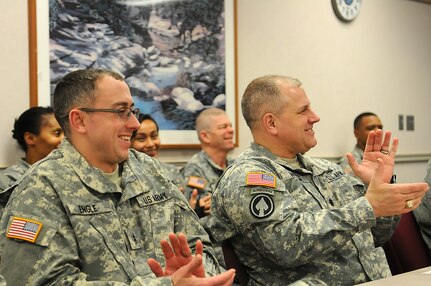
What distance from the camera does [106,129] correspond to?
6.31ft

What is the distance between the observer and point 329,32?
17.6 feet

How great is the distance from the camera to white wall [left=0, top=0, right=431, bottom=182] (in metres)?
4.37

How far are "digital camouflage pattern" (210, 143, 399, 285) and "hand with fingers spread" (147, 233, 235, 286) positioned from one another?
34 cm

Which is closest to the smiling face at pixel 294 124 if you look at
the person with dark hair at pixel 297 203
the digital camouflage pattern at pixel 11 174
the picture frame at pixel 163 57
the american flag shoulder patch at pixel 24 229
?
the person with dark hair at pixel 297 203

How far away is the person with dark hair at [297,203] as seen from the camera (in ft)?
6.54

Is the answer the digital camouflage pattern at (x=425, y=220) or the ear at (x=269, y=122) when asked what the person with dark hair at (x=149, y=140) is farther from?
the digital camouflage pattern at (x=425, y=220)

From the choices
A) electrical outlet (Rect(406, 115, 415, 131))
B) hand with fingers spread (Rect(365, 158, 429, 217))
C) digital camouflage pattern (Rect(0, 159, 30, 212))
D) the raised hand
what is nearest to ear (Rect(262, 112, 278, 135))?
hand with fingers spread (Rect(365, 158, 429, 217))

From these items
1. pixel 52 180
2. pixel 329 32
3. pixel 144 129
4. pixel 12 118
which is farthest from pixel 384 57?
pixel 52 180

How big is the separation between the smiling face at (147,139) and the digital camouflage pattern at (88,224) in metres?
1.84

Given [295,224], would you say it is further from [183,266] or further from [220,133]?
[220,133]

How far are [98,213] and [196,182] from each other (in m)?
2.20

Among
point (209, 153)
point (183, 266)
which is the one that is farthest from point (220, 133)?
point (183, 266)

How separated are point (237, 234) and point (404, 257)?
2.31ft

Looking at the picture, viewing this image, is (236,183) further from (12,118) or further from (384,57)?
(384,57)
